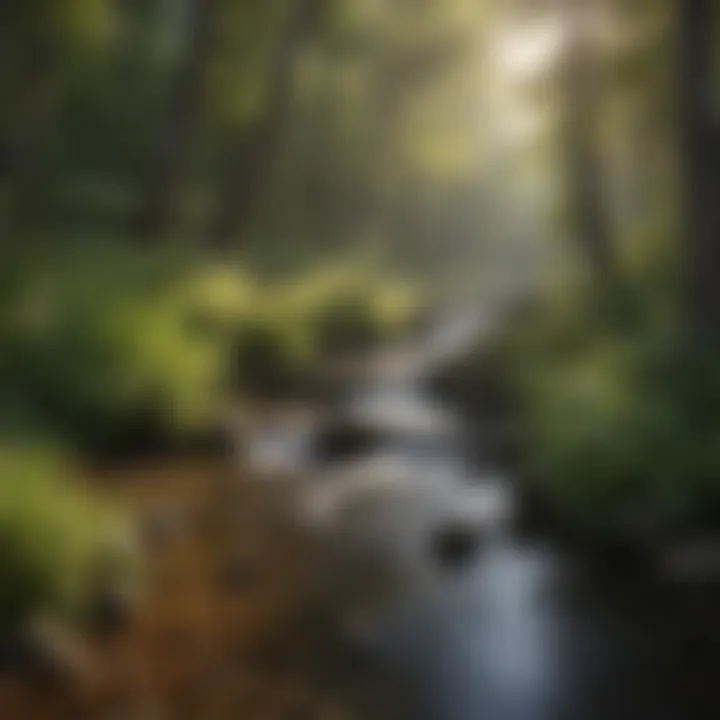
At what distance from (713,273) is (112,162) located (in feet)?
3.97

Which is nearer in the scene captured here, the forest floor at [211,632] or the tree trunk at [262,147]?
the forest floor at [211,632]

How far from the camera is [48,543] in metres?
1.84

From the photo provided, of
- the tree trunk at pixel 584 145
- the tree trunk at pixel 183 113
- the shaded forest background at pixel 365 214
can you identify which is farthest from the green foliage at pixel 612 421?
the tree trunk at pixel 183 113

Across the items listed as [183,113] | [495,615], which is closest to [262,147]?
[183,113]

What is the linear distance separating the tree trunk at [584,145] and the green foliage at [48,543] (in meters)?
1.03

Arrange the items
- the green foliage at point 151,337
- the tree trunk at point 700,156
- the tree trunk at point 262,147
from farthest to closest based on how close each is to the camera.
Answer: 1. the tree trunk at point 700,156
2. the tree trunk at point 262,147
3. the green foliage at point 151,337

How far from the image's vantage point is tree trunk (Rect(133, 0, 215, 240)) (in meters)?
2.10

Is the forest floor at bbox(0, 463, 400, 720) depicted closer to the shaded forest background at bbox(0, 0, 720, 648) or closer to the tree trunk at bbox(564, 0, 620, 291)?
the shaded forest background at bbox(0, 0, 720, 648)

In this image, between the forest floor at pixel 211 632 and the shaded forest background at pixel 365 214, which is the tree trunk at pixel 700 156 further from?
the forest floor at pixel 211 632

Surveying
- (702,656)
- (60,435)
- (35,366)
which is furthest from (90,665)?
(702,656)

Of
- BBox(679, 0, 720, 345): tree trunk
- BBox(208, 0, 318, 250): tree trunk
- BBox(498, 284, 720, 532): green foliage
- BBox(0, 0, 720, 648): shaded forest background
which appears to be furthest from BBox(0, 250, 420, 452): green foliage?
BBox(679, 0, 720, 345): tree trunk

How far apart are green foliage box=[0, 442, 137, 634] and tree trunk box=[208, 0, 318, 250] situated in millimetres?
519

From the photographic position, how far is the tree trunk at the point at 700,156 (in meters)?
2.25

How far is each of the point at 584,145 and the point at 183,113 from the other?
78 centimetres
